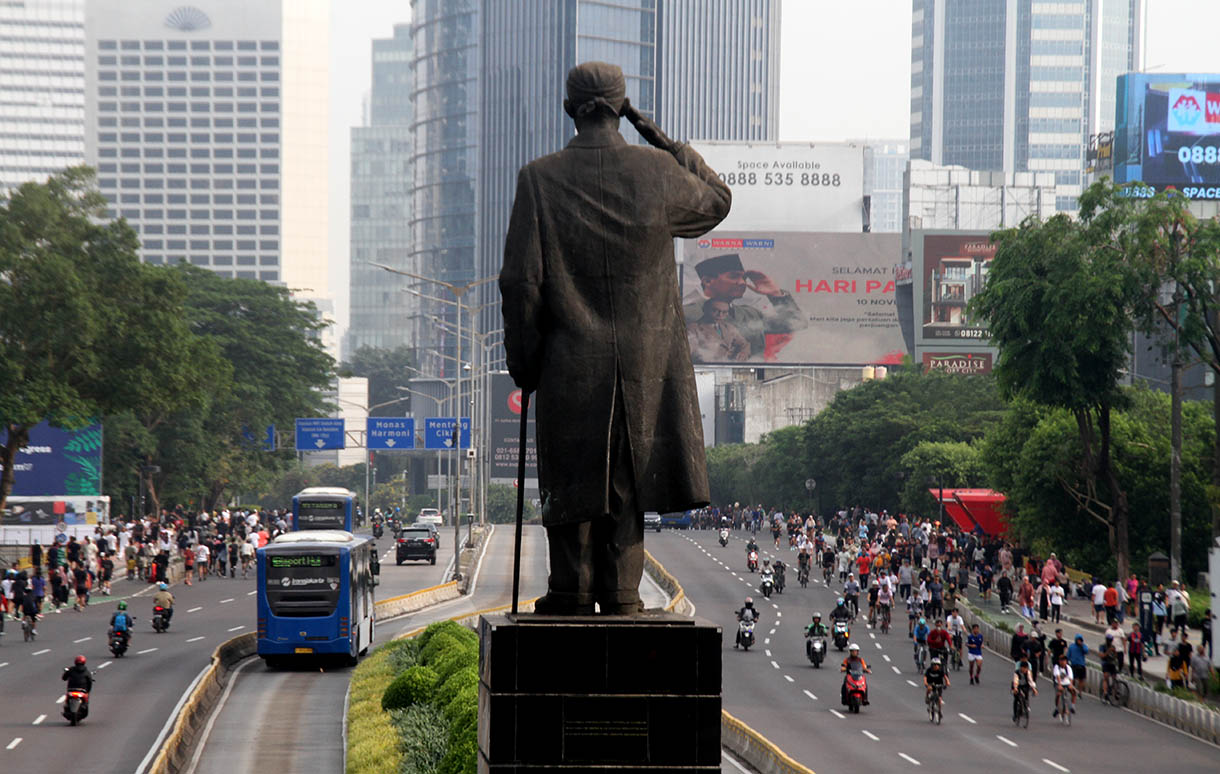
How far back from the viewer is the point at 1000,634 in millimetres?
42375

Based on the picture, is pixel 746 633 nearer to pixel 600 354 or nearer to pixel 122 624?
pixel 122 624

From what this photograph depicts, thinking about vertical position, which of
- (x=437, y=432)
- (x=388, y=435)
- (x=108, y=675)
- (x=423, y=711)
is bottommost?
(x=108, y=675)

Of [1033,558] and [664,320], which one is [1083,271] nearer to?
[1033,558]

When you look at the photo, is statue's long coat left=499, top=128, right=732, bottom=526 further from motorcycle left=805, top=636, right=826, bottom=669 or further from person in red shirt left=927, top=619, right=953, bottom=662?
motorcycle left=805, top=636, right=826, bottom=669

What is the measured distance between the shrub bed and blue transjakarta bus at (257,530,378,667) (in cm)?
274

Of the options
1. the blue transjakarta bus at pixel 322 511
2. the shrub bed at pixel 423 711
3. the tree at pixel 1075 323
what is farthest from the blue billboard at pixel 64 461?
the tree at pixel 1075 323

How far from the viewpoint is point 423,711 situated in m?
23.6

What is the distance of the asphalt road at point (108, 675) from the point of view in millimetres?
24547

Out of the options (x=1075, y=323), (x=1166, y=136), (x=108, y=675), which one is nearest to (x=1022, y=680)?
(x=108, y=675)

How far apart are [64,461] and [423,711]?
38.9 meters

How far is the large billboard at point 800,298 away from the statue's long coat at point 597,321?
322ft

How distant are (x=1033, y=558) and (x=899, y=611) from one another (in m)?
6.15

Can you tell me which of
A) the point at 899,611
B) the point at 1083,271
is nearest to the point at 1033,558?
the point at 899,611

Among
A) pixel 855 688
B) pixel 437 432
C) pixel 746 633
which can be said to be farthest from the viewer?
pixel 437 432
